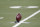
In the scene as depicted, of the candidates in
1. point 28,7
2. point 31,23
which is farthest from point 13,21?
point 28,7

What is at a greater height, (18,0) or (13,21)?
(18,0)

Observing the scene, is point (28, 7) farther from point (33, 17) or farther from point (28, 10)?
point (33, 17)

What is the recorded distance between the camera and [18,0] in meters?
11.3

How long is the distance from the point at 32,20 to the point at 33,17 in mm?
423

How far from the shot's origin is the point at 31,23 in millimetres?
6785

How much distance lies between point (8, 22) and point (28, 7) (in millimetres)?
2734

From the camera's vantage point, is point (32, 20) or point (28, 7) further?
point (28, 7)

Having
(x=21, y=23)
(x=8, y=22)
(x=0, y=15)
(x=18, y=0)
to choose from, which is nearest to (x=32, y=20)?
(x=21, y=23)

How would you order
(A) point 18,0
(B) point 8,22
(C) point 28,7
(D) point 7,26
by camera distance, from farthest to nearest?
(A) point 18,0 < (C) point 28,7 < (B) point 8,22 < (D) point 7,26

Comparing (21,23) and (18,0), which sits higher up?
(18,0)

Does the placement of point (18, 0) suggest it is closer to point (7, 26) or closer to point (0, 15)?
point (0, 15)

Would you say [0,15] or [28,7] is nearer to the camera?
[0,15]

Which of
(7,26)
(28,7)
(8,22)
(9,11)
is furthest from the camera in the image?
(28,7)

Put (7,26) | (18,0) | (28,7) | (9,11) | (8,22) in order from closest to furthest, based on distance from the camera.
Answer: (7,26) → (8,22) → (9,11) → (28,7) → (18,0)
